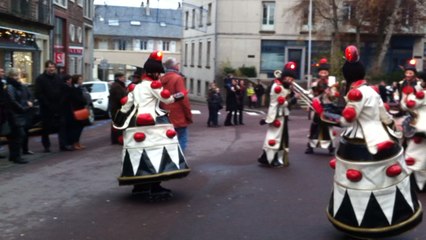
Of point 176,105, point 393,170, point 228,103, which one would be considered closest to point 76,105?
point 176,105

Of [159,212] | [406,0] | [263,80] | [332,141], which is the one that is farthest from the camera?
[263,80]

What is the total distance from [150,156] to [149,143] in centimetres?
17

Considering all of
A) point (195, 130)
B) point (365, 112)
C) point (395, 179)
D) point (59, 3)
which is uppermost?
point (59, 3)

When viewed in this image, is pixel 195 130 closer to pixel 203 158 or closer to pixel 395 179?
pixel 203 158

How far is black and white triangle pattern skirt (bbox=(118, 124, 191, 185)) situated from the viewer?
298 inches

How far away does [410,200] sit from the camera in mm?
5781

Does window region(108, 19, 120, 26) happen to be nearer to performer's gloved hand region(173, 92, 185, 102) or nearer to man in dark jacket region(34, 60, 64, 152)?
man in dark jacket region(34, 60, 64, 152)

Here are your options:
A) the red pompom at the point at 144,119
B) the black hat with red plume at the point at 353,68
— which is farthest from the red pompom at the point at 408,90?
the red pompom at the point at 144,119

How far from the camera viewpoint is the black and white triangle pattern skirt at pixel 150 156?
24.8ft

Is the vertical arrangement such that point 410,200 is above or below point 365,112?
below

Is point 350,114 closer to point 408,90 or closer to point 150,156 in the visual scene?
point 150,156

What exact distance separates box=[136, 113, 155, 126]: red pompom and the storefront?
14717mm

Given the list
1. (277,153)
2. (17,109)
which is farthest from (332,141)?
(17,109)

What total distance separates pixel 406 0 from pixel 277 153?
101 feet
